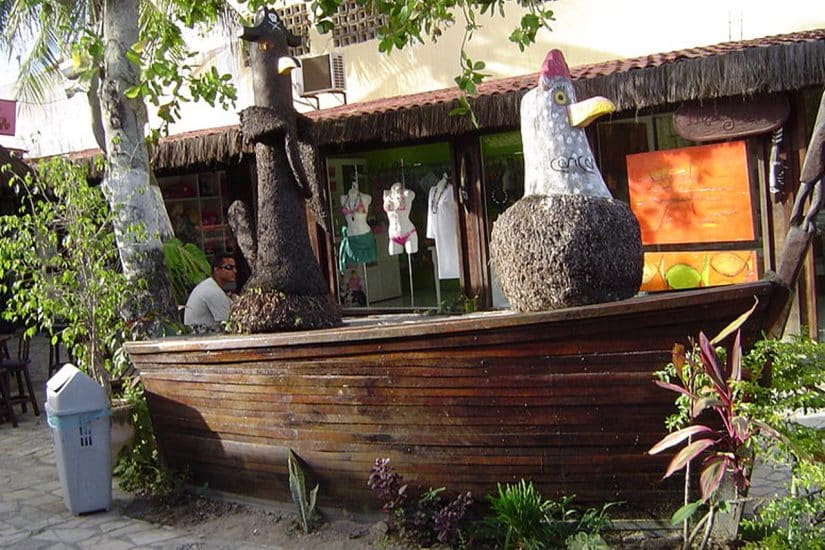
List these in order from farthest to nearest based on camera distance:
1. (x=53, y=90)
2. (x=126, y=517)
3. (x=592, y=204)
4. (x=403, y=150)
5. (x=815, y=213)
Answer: (x=53, y=90) < (x=403, y=150) < (x=126, y=517) < (x=592, y=204) < (x=815, y=213)

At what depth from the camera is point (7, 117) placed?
1343 cm

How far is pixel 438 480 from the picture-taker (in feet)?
15.0

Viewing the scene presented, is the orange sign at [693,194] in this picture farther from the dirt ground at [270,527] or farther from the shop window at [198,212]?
the shop window at [198,212]

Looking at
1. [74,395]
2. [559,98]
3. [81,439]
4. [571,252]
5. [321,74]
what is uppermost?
[321,74]

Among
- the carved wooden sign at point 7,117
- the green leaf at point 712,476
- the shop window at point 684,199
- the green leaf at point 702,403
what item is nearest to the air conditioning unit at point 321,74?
the shop window at point 684,199

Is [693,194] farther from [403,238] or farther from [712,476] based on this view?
[712,476]

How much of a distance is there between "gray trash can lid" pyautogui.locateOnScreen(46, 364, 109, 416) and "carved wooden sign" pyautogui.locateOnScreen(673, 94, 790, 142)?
19.8ft

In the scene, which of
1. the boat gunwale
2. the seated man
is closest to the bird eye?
the boat gunwale

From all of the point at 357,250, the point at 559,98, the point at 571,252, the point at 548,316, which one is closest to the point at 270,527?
the point at 548,316

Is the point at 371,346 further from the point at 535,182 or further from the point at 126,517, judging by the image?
the point at 126,517

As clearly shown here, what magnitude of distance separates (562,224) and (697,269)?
4873 mm

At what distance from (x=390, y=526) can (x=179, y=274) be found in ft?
16.4

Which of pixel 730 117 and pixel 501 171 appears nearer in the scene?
pixel 730 117

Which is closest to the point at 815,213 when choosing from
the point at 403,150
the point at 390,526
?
the point at 390,526
